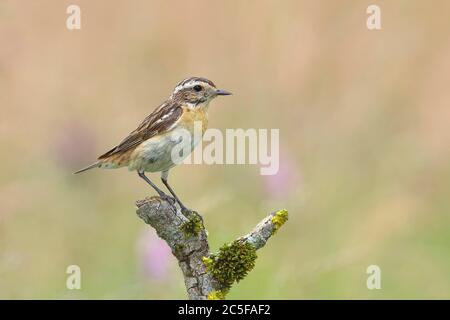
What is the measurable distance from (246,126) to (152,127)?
8.37 feet

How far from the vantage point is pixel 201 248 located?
5160 mm

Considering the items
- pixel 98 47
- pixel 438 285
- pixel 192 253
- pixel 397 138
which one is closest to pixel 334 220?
pixel 438 285

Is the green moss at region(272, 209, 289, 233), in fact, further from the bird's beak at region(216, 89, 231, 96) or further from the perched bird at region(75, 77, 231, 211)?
the bird's beak at region(216, 89, 231, 96)

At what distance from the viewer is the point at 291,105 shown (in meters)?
10.3

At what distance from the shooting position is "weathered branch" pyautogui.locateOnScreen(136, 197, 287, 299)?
496cm

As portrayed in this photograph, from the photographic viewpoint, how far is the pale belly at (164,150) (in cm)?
704

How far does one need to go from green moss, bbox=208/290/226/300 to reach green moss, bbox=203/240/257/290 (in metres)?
0.05

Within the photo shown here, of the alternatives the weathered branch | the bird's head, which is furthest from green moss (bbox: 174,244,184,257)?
the bird's head

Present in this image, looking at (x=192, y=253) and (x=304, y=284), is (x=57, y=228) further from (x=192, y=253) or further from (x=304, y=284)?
(x=192, y=253)

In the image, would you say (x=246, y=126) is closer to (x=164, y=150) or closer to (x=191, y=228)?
(x=164, y=150)

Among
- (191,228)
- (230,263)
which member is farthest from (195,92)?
(230,263)

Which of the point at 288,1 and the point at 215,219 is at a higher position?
the point at 288,1

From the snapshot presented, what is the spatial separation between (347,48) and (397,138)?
1.31m

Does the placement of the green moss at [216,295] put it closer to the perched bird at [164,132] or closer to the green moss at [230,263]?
the green moss at [230,263]
